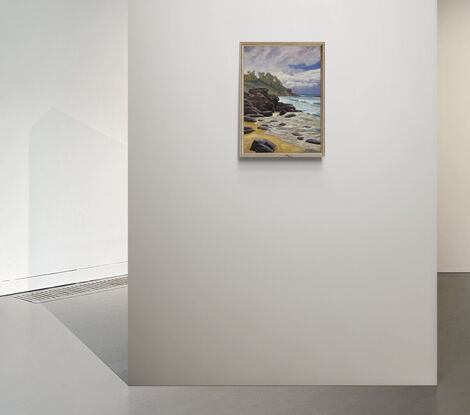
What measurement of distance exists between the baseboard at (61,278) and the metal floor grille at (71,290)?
8cm

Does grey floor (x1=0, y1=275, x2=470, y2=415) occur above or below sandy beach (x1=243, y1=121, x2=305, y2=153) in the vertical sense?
below

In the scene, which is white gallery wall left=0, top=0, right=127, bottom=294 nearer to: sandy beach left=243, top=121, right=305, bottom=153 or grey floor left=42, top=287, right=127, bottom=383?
grey floor left=42, top=287, right=127, bottom=383

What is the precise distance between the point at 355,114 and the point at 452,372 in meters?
1.68

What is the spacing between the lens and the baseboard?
5.30m

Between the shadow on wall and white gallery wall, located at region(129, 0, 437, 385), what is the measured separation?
3.08m

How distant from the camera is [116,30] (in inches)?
245

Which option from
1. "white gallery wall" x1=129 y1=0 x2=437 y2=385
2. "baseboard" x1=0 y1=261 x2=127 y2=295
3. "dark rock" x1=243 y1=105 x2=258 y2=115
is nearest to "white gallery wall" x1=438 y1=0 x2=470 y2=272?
"white gallery wall" x1=129 y1=0 x2=437 y2=385

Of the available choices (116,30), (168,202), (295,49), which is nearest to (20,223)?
(116,30)

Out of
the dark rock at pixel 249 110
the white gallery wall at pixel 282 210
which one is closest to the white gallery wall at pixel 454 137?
the white gallery wall at pixel 282 210

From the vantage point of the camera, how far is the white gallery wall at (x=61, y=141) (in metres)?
5.29

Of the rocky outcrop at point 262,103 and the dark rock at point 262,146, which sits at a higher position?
the rocky outcrop at point 262,103

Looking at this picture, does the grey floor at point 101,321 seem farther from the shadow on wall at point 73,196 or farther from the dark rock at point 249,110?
the dark rock at point 249,110

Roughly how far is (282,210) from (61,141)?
368 cm

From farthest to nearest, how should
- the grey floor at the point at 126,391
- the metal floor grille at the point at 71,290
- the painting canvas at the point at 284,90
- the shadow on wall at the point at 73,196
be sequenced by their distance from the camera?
the shadow on wall at the point at 73,196
the metal floor grille at the point at 71,290
the painting canvas at the point at 284,90
the grey floor at the point at 126,391
